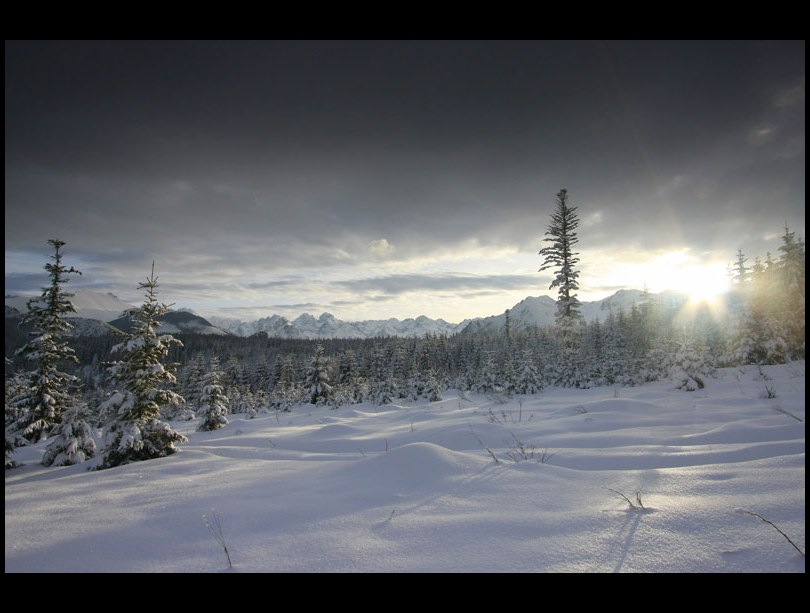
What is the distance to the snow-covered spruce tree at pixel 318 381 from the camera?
33.6 metres

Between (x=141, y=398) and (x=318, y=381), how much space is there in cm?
2516

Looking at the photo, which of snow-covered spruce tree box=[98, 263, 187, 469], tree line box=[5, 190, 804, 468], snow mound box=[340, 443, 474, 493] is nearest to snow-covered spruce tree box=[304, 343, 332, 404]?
tree line box=[5, 190, 804, 468]

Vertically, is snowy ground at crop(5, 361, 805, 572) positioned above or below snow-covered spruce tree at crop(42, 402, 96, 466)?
above

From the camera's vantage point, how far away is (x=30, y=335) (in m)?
15.3

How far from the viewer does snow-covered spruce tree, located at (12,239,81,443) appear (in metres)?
15.1

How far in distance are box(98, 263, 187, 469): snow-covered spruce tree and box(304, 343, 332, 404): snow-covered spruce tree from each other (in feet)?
77.1

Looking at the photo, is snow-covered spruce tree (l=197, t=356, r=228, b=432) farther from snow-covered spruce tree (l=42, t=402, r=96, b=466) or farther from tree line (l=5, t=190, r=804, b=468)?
snow-covered spruce tree (l=42, t=402, r=96, b=466)

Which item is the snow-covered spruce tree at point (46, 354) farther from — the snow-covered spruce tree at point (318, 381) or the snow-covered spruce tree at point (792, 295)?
the snow-covered spruce tree at point (792, 295)

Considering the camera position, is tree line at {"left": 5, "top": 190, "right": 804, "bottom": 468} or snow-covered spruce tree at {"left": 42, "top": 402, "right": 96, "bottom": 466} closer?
tree line at {"left": 5, "top": 190, "right": 804, "bottom": 468}

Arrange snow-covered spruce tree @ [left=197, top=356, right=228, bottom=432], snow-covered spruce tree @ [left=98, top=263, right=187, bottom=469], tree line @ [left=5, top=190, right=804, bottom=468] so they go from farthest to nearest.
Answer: snow-covered spruce tree @ [left=197, top=356, right=228, bottom=432]
tree line @ [left=5, top=190, right=804, bottom=468]
snow-covered spruce tree @ [left=98, top=263, right=187, bottom=469]
